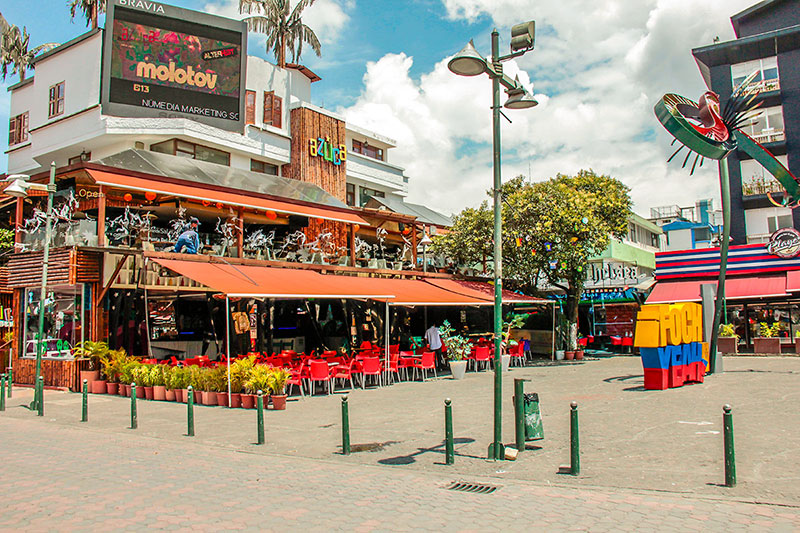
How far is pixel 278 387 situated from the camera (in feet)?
45.8

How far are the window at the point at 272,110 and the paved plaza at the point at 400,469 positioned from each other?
56.5ft

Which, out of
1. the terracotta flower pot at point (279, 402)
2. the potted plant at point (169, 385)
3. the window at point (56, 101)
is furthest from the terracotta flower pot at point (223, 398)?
the window at point (56, 101)

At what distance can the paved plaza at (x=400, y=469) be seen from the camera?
6.00 metres

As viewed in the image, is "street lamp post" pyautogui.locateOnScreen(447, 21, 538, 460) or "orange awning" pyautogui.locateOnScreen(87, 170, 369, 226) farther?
"orange awning" pyautogui.locateOnScreen(87, 170, 369, 226)

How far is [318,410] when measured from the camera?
1358cm

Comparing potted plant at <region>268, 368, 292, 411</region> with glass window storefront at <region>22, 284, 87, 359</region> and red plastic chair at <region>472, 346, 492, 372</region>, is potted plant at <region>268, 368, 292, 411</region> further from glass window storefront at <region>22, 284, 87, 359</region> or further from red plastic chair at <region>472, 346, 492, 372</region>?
red plastic chair at <region>472, 346, 492, 372</region>

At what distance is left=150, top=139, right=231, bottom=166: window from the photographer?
963 inches

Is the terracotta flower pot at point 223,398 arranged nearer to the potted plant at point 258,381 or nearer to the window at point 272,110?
the potted plant at point 258,381

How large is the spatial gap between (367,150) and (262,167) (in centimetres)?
846

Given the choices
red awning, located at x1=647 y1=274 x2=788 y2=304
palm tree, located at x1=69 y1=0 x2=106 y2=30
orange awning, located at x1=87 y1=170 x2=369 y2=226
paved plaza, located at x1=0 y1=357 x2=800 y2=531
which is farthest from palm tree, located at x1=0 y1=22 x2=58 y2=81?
red awning, located at x1=647 y1=274 x2=788 y2=304

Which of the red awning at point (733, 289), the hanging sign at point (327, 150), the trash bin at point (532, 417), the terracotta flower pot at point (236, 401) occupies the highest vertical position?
the hanging sign at point (327, 150)

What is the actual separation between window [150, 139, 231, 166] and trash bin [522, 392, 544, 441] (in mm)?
19319

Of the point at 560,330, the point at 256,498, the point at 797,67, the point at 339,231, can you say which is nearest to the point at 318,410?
the point at 256,498

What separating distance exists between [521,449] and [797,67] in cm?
3275
